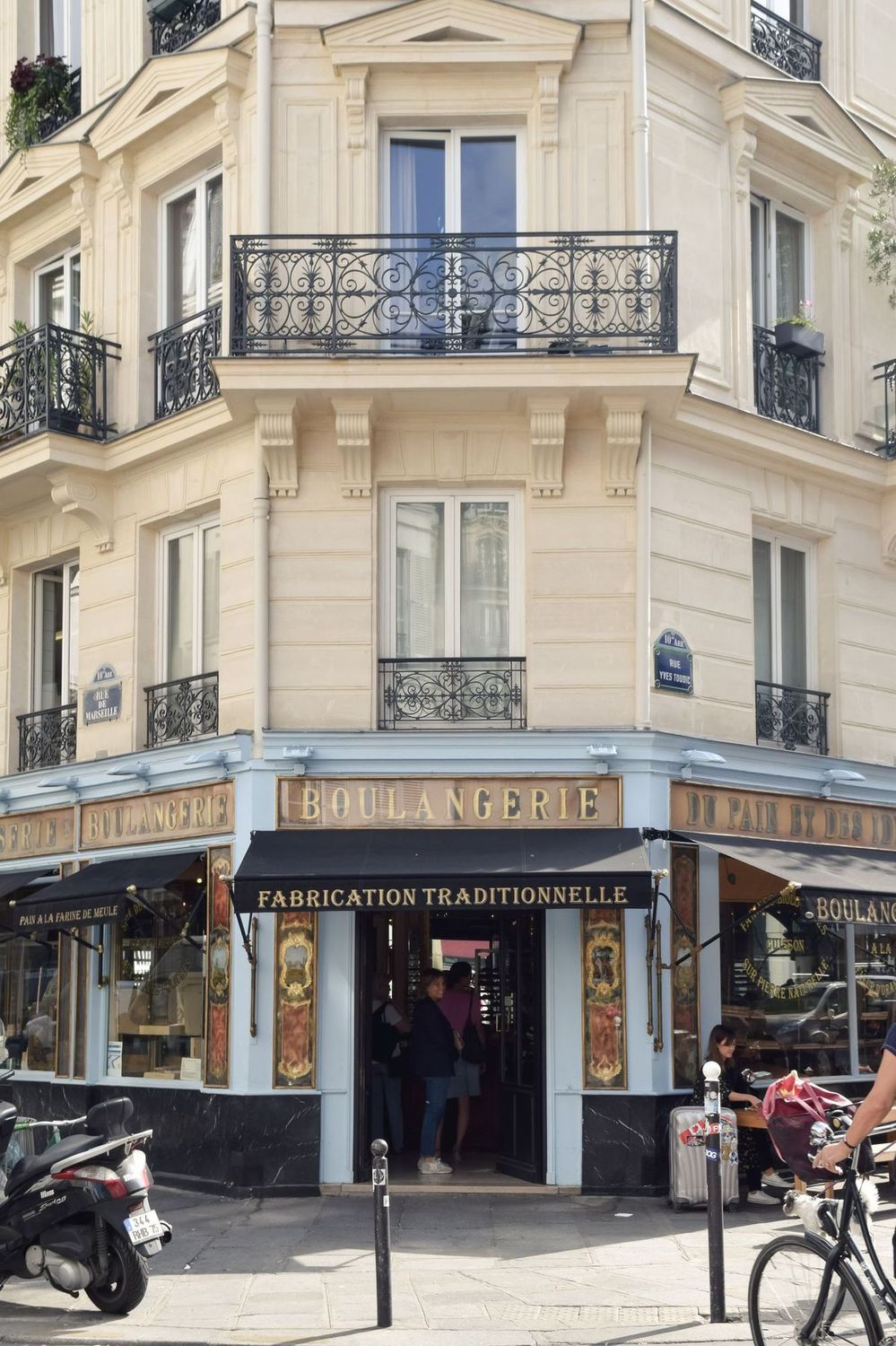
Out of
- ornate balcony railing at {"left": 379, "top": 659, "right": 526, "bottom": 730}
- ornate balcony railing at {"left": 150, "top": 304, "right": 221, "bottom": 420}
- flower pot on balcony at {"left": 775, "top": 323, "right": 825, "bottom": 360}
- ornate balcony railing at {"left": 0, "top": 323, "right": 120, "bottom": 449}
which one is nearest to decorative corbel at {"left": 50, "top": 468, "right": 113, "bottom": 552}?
ornate balcony railing at {"left": 0, "top": 323, "right": 120, "bottom": 449}

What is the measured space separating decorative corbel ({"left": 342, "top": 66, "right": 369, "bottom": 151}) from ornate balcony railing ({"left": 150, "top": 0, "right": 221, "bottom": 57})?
159cm

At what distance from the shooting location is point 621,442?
13266 millimetres

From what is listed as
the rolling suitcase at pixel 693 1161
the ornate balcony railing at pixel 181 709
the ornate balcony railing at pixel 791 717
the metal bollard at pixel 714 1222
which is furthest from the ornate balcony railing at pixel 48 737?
the metal bollard at pixel 714 1222

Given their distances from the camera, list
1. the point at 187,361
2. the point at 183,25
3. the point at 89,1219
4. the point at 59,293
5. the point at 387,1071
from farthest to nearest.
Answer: the point at 59,293 < the point at 183,25 < the point at 387,1071 < the point at 187,361 < the point at 89,1219

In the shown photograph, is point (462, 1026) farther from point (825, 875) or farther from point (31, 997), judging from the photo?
point (31, 997)

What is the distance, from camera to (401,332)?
1355cm

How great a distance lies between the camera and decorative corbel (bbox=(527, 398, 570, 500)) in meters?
13.1

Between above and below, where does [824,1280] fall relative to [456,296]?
below

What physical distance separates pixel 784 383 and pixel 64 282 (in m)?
7.21

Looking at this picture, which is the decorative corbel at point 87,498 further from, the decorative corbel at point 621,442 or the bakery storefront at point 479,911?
the decorative corbel at point 621,442

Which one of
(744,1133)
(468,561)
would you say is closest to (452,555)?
(468,561)

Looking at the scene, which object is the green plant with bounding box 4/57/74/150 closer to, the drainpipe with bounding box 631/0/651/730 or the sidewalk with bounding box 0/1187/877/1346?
the drainpipe with bounding box 631/0/651/730

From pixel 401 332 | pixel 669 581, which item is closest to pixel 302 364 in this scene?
pixel 401 332

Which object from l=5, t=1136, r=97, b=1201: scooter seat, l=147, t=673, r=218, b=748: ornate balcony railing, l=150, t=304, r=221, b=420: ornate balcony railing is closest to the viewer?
l=5, t=1136, r=97, b=1201: scooter seat
